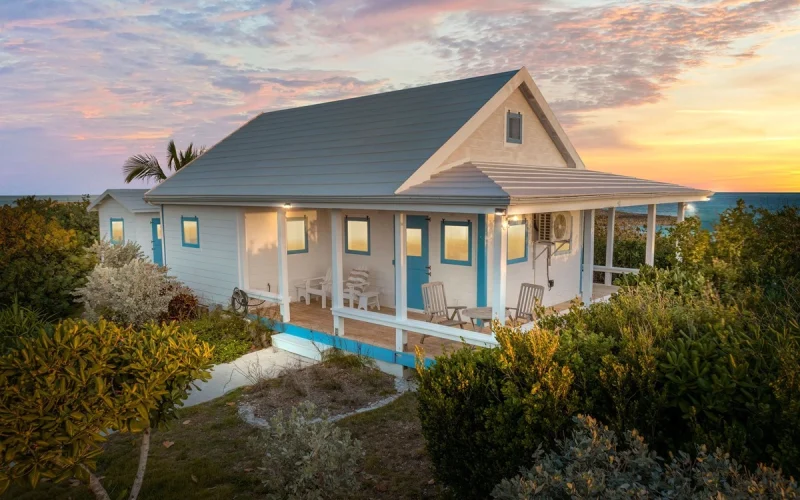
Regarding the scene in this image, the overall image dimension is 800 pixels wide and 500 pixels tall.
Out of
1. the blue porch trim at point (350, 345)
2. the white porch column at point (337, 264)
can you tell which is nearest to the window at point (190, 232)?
the blue porch trim at point (350, 345)

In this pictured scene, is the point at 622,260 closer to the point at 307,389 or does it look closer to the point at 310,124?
the point at 310,124

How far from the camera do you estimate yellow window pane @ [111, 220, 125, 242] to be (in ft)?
64.8

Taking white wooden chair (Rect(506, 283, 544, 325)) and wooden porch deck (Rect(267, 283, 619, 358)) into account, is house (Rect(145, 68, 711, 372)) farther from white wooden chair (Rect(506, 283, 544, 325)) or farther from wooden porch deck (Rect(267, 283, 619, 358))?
white wooden chair (Rect(506, 283, 544, 325))

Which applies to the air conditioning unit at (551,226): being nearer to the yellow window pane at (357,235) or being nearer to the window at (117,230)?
the yellow window pane at (357,235)

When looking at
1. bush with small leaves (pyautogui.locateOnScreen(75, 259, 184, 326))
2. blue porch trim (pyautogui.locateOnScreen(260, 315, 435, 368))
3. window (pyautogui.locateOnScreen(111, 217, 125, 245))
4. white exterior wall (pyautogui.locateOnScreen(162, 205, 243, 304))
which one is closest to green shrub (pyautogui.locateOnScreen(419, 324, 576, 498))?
blue porch trim (pyautogui.locateOnScreen(260, 315, 435, 368))

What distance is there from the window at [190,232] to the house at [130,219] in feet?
10.4

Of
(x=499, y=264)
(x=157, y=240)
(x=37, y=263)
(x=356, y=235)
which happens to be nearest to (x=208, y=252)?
(x=356, y=235)

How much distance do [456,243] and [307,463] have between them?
24.9 feet

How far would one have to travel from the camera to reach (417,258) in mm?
12180

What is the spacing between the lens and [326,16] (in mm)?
14195

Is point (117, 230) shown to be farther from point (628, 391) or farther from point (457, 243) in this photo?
point (628, 391)

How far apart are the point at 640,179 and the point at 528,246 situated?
4851mm

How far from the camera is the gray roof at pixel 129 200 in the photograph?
730 inches

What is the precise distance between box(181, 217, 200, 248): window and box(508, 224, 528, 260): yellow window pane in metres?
8.89
